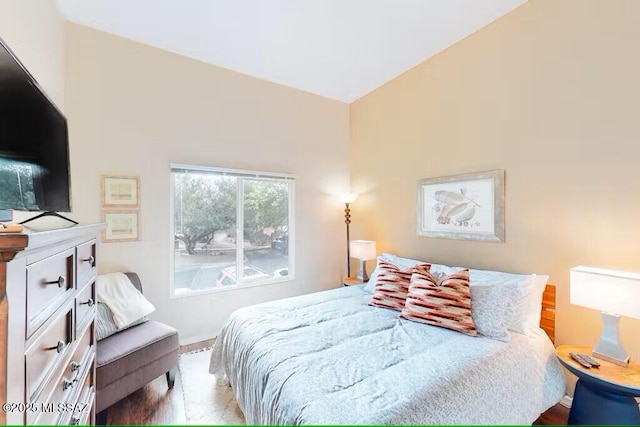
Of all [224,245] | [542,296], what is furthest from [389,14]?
[224,245]

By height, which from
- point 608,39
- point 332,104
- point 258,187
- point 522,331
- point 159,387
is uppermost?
point 332,104

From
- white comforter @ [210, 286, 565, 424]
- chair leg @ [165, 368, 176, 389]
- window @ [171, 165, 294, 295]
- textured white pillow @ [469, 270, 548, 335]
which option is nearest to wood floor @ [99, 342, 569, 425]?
chair leg @ [165, 368, 176, 389]

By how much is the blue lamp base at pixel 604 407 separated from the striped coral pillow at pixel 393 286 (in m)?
1.13

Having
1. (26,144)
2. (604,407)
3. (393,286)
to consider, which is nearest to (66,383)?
(26,144)

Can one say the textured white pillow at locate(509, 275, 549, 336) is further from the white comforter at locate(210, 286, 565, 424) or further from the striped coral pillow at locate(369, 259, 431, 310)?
the striped coral pillow at locate(369, 259, 431, 310)

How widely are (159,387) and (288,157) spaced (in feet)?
8.46

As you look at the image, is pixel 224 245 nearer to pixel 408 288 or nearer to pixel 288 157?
pixel 288 157

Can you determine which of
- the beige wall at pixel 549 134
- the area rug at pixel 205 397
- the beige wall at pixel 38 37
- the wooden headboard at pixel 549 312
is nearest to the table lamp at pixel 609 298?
the beige wall at pixel 549 134

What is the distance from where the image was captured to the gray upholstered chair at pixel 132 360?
1705 millimetres

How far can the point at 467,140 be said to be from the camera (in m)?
2.60

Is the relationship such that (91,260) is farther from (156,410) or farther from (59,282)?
(156,410)

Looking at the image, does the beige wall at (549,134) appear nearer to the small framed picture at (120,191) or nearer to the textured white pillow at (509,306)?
the textured white pillow at (509,306)

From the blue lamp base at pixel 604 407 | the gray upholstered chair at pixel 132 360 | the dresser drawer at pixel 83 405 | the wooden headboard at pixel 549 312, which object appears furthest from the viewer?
the wooden headboard at pixel 549 312

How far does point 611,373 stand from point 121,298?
323cm
